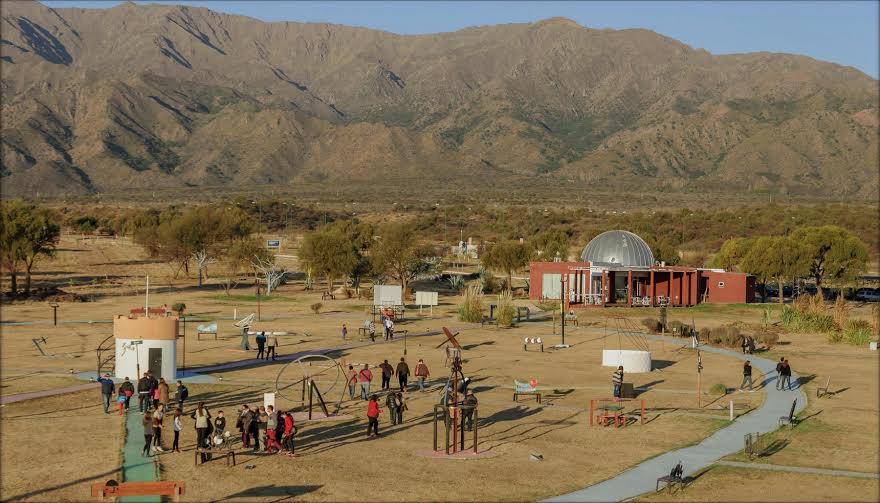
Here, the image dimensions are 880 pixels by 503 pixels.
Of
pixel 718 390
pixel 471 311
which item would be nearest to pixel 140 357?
pixel 718 390

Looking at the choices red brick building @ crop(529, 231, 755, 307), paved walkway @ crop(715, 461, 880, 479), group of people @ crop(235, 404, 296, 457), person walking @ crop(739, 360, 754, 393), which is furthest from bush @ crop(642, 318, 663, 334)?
group of people @ crop(235, 404, 296, 457)

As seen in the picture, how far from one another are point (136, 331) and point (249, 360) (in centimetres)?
809

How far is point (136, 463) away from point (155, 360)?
A: 39.3 ft

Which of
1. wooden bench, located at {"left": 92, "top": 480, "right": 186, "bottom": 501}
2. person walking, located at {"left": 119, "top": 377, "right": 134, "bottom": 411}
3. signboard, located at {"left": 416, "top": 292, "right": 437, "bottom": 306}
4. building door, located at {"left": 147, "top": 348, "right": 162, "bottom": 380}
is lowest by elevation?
wooden bench, located at {"left": 92, "top": 480, "right": 186, "bottom": 501}

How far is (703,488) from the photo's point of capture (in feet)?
73.3

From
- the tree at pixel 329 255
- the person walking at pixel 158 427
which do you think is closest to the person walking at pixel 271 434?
the person walking at pixel 158 427

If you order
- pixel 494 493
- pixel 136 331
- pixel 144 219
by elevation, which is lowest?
pixel 494 493

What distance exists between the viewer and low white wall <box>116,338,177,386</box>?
35.4 meters

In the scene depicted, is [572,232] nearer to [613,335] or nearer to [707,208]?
[707,208]

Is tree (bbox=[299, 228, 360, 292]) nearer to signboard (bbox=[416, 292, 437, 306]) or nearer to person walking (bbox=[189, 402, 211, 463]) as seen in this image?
signboard (bbox=[416, 292, 437, 306])

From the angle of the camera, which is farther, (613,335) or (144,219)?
(144,219)

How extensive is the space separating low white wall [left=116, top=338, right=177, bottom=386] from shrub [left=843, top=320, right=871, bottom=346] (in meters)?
33.9

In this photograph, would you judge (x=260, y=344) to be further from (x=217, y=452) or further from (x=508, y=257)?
(x=508, y=257)

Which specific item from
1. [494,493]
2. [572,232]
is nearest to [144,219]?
[572,232]
